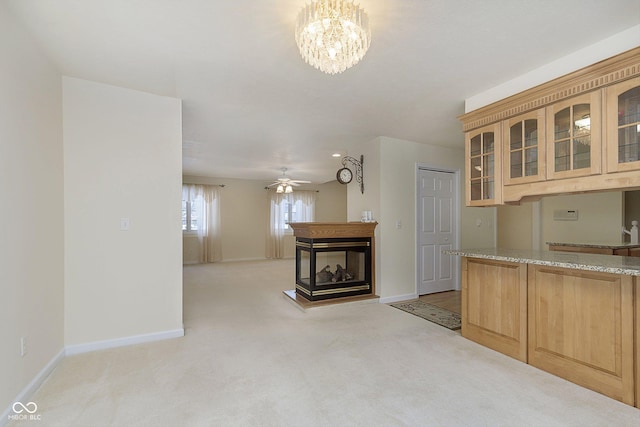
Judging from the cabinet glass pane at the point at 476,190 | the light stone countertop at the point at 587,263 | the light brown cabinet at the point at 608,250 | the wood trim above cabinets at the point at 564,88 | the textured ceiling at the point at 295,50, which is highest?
the textured ceiling at the point at 295,50

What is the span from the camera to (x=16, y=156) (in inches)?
73.5

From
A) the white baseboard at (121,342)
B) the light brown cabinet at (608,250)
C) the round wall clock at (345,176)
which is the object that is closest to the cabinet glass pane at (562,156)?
the light brown cabinet at (608,250)

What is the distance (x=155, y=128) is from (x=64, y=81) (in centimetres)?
76

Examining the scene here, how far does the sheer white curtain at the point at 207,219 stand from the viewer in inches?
314

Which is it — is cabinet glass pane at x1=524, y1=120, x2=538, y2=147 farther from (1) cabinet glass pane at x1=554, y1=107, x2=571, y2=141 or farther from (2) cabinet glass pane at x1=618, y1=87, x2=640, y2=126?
(2) cabinet glass pane at x1=618, y1=87, x2=640, y2=126

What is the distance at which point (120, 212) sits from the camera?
2791 millimetres

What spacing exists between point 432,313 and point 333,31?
340 centimetres

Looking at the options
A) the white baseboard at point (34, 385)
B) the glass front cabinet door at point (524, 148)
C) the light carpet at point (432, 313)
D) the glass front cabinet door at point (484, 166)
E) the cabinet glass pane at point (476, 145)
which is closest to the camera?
the white baseboard at point (34, 385)

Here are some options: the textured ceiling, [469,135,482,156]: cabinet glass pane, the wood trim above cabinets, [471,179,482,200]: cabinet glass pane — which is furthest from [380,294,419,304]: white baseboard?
the wood trim above cabinets

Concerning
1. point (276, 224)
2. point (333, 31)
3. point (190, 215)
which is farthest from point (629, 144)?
point (190, 215)

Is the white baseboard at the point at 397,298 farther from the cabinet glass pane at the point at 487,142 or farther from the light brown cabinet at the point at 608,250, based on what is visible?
the cabinet glass pane at the point at 487,142

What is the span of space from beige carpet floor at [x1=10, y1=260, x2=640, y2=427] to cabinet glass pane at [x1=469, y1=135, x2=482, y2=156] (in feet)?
6.08

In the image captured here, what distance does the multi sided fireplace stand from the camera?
417 centimetres

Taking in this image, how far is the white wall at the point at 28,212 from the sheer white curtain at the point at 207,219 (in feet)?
18.0
